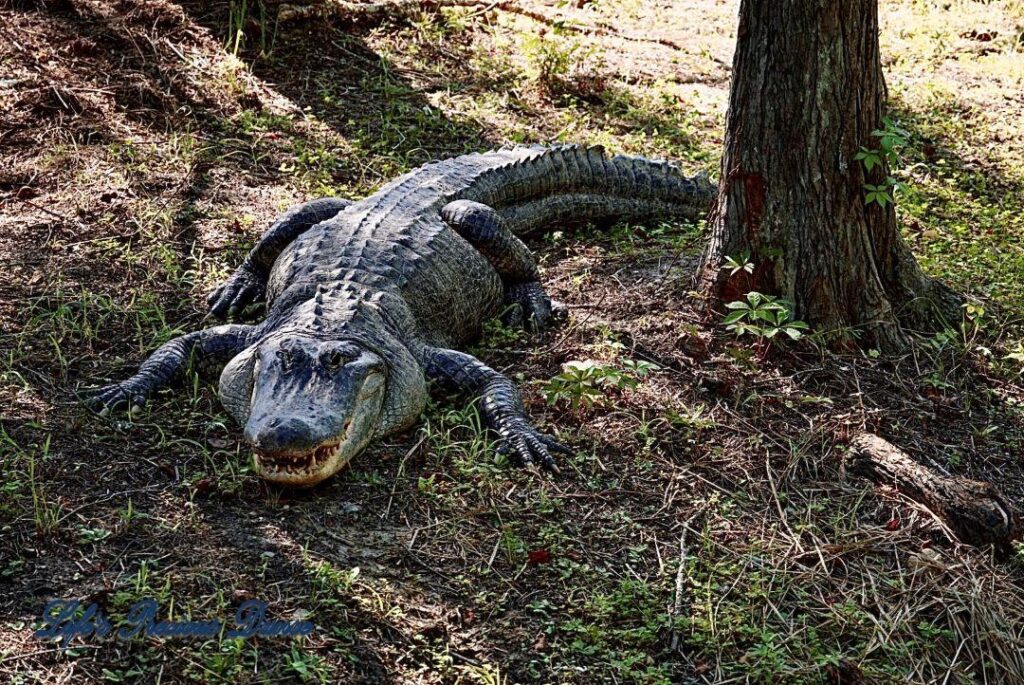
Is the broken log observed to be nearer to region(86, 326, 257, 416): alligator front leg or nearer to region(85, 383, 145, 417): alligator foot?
region(86, 326, 257, 416): alligator front leg

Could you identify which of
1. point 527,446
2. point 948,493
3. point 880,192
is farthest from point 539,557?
point 880,192

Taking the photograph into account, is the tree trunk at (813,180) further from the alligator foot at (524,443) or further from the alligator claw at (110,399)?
the alligator claw at (110,399)

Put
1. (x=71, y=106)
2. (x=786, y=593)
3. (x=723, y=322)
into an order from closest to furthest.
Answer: (x=786, y=593) → (x=723, y=322) → (x=71, y=106)

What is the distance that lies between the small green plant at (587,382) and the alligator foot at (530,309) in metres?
0.75

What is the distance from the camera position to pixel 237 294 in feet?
18.6

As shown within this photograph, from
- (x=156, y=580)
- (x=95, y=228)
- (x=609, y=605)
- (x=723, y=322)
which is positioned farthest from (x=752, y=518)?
(x=95, y=228)

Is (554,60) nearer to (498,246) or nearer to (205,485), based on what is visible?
(498,246)

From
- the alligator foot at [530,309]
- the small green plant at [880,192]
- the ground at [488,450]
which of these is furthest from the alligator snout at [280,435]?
the small green plant at [880,192]

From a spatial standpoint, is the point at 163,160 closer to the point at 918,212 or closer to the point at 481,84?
the point at 481,84

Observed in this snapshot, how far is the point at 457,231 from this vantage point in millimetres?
5953

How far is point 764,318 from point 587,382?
80cm

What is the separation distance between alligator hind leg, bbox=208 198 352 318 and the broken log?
3.00 m

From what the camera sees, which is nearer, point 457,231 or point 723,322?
point 723,322

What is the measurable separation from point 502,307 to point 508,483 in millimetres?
1731
